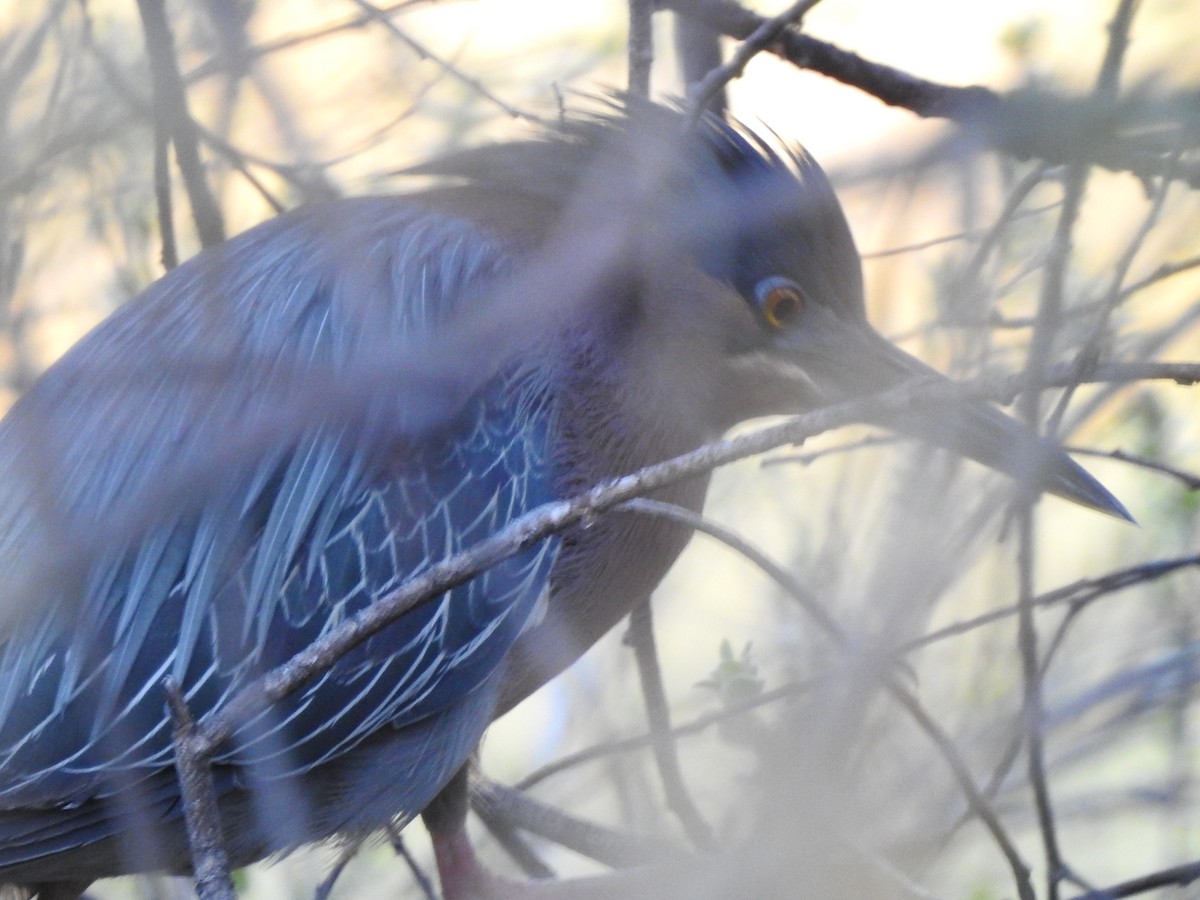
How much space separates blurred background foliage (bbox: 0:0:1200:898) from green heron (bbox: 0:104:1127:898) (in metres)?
0.14

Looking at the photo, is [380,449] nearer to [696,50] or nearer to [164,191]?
[164,191]

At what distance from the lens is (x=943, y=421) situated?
205 cm

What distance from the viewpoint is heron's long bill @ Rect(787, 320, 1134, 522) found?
2.05m

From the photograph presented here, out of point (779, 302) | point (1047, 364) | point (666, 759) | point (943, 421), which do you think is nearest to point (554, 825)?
point (666, 759)

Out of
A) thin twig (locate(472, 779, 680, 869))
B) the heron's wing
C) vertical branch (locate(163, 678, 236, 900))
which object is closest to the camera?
vertical branch (locate(163, 678, 236, 900))

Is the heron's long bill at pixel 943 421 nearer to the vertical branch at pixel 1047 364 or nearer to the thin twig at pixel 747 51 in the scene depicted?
the vertical branch at pixel 1047 364

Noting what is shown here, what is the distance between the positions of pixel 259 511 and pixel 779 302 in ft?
3.26

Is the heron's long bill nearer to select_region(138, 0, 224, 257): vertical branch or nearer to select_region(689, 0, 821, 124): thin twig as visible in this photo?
select_region(689, 0, 821, 124): thin twig

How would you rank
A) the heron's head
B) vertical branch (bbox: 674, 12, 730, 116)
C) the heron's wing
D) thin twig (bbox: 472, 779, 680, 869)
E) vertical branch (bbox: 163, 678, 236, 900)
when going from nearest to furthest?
vertical branch (bbox: 163, 678, 236, 900) → the heron's wing → the heron's head → thin twig (bbox: 472, 779, 680, 869) → vertical branch (bbox: 674, 12, 730, 116)

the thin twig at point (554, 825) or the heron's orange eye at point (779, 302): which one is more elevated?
the heron's orange eye at point (779, 302)

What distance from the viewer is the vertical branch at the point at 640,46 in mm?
2410

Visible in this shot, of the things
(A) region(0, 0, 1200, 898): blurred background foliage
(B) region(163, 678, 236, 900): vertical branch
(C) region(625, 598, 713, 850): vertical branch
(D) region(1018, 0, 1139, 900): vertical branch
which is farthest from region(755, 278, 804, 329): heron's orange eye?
(B) region(163, 678, 236, 900): vertical branch

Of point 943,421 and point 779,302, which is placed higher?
point 779,302

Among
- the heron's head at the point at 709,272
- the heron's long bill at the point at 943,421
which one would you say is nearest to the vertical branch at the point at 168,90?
the heron's head at the point at 709,272
